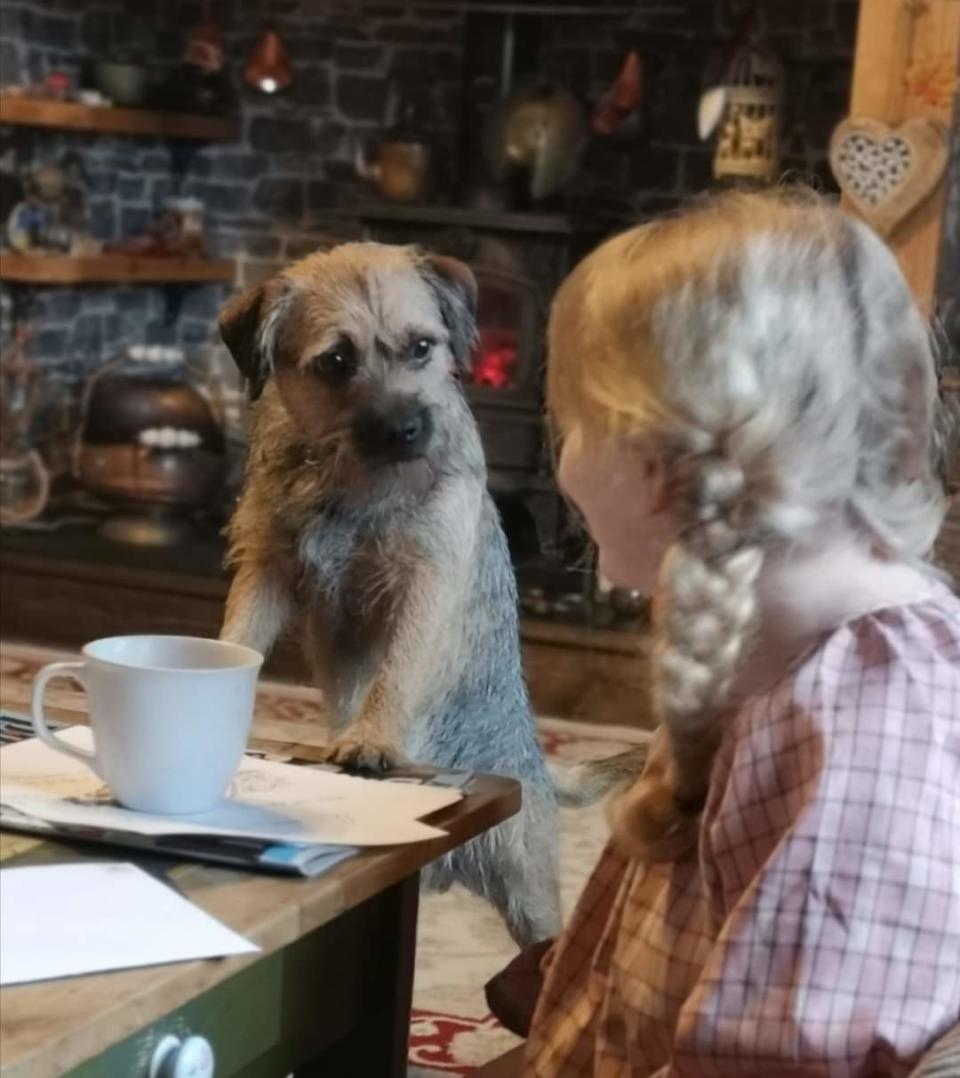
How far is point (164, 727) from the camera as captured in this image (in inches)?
42.7

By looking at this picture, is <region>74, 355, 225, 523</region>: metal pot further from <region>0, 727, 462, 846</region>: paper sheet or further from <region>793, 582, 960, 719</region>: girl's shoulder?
<region>793, 582, 960, 719</region>: girl's shoulder

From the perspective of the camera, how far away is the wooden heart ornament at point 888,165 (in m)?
3.18

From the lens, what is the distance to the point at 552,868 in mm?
1925

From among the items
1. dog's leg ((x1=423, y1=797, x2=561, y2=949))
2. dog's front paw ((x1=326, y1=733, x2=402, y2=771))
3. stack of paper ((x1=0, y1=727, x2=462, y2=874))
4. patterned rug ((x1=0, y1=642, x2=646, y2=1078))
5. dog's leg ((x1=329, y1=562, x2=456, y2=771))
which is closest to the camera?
stack of paper ((x1=0, y1=727, x2=462, y2=874))

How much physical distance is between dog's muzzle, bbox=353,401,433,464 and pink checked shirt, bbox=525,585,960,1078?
85cm

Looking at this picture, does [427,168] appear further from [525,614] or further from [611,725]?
[611,725]

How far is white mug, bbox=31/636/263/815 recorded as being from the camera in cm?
108

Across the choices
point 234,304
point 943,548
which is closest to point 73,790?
point 234,304

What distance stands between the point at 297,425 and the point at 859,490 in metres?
0.96

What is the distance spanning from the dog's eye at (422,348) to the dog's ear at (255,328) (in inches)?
5.9

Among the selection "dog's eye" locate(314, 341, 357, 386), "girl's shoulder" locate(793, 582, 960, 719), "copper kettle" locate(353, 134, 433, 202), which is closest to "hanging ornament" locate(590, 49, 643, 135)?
"copper kettle" locate(353, 134, 433, 202)

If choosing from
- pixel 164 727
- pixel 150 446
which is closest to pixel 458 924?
pixel 164 727

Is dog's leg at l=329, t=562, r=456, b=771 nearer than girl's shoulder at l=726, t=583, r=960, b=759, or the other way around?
girl's shoulder at l=726, t=583, r=960, b=759

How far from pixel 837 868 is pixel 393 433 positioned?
960 millimetres
